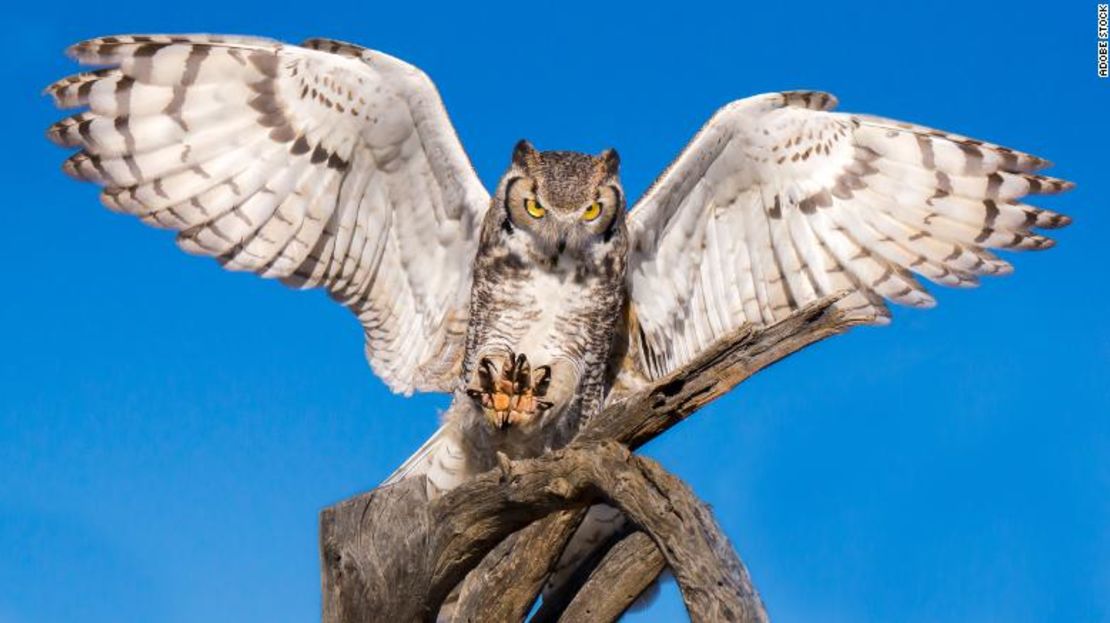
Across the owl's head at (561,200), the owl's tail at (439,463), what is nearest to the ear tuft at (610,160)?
the owl's head at (561,200)

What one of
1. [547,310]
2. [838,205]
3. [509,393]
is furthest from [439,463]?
[838,205]

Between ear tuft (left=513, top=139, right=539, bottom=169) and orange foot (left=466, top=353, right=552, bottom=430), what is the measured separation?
0.91 meters

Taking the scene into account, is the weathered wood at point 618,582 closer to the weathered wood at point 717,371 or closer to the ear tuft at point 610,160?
the weathered wood at point 717,371

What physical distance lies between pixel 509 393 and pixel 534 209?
84 centimetres

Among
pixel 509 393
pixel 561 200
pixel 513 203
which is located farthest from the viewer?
pixel 513 203

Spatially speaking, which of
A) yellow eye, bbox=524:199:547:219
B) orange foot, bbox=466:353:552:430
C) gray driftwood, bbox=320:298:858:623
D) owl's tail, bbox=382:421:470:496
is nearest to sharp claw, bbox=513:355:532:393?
orange foot, bbox=466:353:552:430

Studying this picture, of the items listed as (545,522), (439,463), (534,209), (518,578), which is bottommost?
(518,578)

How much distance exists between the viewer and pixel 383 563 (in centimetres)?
489

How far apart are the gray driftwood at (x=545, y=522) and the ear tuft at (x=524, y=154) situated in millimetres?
1881

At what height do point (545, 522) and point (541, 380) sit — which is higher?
point (541, 380)

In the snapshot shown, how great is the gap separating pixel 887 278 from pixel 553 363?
159 centimetres

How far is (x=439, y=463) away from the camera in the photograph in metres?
6.38

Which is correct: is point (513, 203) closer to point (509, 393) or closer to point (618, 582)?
point (509, 393)

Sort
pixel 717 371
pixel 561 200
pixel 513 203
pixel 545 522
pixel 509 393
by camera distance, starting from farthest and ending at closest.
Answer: pixel 513 203 < pixel 561 200 < pixel 509 393 < pixel 545 522 < pixel 717 371
